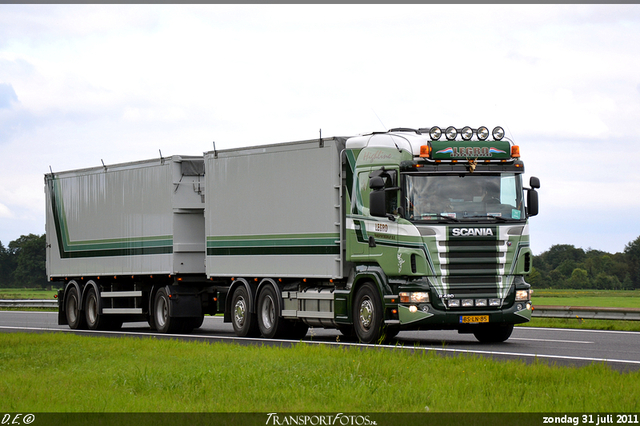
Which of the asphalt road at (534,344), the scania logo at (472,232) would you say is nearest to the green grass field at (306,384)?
the asphalt road at (534,344)

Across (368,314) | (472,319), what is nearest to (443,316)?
(472,319)

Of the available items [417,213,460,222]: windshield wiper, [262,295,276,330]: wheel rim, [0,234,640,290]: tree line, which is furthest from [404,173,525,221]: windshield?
[0,234,640,290]: tree line

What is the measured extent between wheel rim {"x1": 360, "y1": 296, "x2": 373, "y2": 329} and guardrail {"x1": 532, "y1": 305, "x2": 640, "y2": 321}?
365 inches

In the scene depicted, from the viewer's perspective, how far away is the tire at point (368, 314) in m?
18.6

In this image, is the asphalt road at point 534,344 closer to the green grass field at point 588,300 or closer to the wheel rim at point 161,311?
the wheel rim at point 161,311

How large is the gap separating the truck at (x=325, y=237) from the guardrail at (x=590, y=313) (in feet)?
22.8

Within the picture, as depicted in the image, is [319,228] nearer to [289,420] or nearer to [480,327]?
[480,327]

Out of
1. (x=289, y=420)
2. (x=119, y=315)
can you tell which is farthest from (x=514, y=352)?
(x=119, y=315)

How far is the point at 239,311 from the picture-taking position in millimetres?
22812

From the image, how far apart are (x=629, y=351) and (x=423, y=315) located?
3519 mm

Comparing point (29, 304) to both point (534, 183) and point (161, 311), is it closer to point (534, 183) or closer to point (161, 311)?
point (161, 311)

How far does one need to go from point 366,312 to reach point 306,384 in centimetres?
716

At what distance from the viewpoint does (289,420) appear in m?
9.62

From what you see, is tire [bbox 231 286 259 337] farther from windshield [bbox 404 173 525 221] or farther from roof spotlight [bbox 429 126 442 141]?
roof spotlight [bbox 429 126 442 141]
